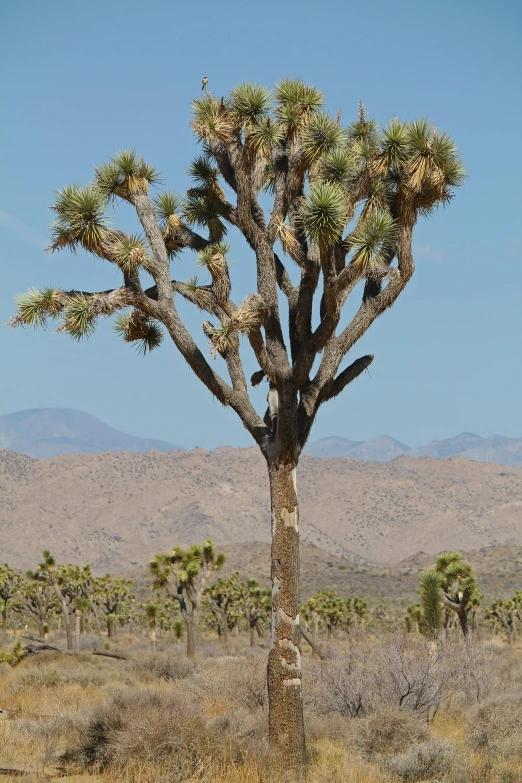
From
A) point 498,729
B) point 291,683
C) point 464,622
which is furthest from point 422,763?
point 464,622

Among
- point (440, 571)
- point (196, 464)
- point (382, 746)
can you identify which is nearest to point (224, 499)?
point (196, 464)

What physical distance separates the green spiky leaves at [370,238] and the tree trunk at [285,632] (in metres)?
2.52

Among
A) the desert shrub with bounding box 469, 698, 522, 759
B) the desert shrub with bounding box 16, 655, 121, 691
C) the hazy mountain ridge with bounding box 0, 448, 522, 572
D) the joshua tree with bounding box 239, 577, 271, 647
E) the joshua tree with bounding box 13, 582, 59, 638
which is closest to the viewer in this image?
the desert shrub with bounding box 469, 698, 522, 759

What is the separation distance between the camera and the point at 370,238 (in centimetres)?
904

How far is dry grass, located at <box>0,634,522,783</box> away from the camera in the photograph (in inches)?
327

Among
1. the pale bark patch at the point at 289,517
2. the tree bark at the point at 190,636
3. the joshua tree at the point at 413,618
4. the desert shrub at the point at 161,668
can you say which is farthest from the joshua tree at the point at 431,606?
the joshua tree at the point at 413,618

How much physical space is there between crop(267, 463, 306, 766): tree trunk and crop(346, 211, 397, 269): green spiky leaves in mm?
2522

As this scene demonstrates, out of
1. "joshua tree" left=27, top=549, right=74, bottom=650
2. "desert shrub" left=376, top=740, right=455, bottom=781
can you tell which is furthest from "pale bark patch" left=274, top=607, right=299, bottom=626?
"joshua tree" left=27, top=549, right=74, bottom=650

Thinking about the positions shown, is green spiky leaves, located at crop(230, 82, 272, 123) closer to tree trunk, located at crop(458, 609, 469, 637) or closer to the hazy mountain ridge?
tree trunk, located at crop(458, 609, 469, 637)

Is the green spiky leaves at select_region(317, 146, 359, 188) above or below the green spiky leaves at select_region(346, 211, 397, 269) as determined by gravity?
above

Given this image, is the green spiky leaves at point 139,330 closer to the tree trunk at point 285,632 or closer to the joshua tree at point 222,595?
the tree trunk at point 285,632

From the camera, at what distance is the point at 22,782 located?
7.38 metres

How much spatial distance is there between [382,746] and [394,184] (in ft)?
23.1

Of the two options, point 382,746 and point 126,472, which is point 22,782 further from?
point 126,472
